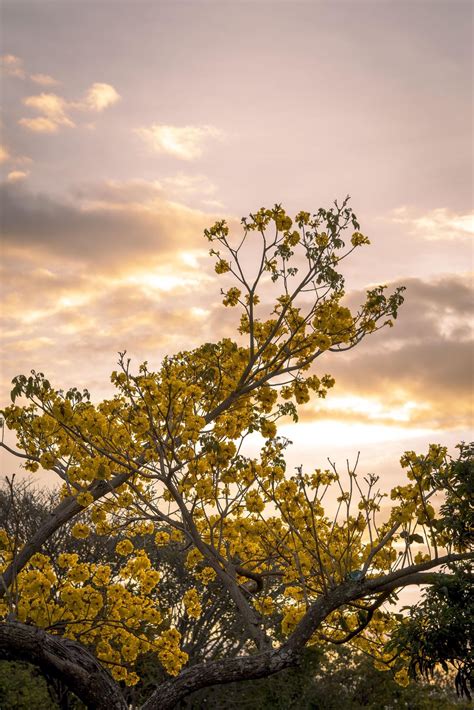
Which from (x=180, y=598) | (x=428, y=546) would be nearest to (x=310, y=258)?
(x=428, y=546)

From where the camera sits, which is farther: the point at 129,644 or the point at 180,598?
the point at 180,598

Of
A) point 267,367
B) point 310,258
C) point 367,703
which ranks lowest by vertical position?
point 367,703

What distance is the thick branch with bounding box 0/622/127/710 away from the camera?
282 inches

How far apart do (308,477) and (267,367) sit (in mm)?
1455

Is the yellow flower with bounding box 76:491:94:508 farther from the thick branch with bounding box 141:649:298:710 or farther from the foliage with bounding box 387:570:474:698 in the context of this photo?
the foliage with bounding box 387:570:474:698

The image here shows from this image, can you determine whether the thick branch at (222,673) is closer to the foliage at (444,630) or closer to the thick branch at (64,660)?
the thick branch at (64,660)

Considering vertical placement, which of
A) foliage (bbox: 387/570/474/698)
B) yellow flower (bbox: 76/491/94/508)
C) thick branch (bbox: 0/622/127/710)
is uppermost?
yellow flower (bbox: 76/491/94/508)

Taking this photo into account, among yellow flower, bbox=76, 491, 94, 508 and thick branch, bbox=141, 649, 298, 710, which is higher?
yellow flower, bbox=76, 491, 94, 508

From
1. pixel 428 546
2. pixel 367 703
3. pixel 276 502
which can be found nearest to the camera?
pixel 428 546

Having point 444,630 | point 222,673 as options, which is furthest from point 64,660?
point 444,630

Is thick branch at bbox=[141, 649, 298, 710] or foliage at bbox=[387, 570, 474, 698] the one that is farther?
thick branch at bbox=[141, 649, 298, 710]

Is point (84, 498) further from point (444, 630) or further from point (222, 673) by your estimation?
point (444, 630)

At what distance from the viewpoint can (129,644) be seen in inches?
310

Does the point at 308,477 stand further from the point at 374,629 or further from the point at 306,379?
the point at 374,629
